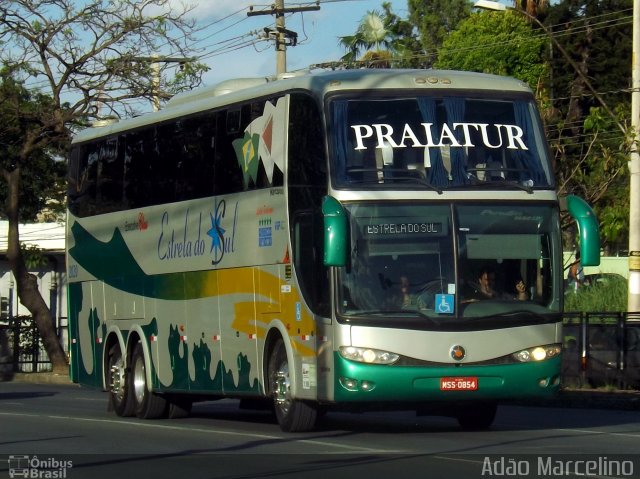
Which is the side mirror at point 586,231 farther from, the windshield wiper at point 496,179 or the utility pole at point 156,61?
the utility pole at point 156,61

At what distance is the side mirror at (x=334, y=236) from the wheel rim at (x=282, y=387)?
1972 mm

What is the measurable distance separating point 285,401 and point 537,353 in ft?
9.58

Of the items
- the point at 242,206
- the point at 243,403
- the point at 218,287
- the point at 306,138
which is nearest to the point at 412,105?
the point at 306,138

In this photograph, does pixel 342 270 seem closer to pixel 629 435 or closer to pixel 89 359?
pixel 629 435

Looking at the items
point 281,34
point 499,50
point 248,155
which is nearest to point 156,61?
point 281,34

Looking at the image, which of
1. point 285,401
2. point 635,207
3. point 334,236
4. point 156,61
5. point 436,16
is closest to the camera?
point 334,236

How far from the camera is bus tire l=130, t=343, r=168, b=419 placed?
1955 cm

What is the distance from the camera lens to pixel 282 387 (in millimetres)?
15867

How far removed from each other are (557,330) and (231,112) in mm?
5041

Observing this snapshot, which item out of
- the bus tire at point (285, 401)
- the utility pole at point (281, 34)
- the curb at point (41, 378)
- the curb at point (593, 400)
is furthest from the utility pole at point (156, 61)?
the bus tire at point (285, 401)

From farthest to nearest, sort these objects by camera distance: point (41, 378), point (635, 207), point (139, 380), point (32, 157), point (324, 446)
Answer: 1. point (32, 157)
2. point (41, 378)
3. point (635, 207)
4. point (139, 380)
5. point (324, 446)

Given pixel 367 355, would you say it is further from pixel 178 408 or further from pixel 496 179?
pixel 178 408

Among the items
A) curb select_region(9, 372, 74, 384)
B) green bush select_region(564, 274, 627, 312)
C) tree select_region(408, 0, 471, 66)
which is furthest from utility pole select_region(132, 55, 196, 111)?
tree select_region(408, 0, 471, 66)

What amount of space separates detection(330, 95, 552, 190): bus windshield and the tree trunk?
67.3 ft
